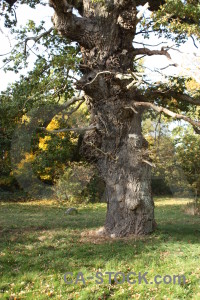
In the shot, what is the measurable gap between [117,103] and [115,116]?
322 mm

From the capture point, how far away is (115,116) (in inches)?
342

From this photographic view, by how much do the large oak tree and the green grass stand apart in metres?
0.82

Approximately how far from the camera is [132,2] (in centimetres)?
862

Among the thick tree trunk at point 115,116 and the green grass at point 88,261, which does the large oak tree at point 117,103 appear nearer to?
the thick tree trunk at point 115,116

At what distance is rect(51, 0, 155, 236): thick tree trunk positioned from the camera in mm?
8445

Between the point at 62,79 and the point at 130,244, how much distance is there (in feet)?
13.5

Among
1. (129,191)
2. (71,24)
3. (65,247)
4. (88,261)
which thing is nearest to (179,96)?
(129,191)

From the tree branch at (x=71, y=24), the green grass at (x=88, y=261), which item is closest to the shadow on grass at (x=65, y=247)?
the green grass at (x=88, y=261)

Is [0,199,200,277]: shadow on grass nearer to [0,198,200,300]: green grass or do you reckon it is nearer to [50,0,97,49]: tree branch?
[0,198,200,300]: green grass

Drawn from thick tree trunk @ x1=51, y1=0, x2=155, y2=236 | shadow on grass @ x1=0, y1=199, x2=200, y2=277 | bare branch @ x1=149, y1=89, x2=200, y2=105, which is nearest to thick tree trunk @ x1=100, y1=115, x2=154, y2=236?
thick tree trunk @ x1=51, y1=0, x2=155, y2=236

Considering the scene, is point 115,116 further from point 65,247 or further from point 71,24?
point 65,247

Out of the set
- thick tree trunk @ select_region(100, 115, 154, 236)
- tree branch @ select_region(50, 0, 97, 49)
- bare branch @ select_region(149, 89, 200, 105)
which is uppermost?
tree branch @ select_region(50, 0, 97, 49)

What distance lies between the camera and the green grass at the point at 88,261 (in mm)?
5395

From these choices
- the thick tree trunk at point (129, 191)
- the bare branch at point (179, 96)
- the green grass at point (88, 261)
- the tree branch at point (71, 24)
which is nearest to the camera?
the green grass at point (88, 261)
